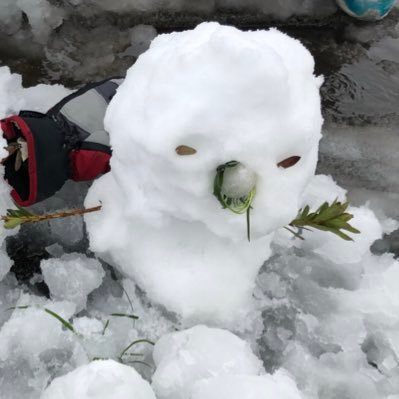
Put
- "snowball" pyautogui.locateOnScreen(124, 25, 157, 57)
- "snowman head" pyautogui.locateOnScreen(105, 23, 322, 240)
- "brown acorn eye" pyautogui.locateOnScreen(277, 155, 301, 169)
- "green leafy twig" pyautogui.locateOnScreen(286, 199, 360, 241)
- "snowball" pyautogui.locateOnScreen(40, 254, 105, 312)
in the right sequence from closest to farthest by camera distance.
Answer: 1. "snowman head" pyautogui.locateOnScreen(105, 23, 322, 240)
2. "brown acorn eye" pyautogui.locateOnScreen(277, 155, 301, 169)
3. "green leafy twig" pyautogui.locateOnScreen(286, 199, 360, 241)
4. "snowball" pyautogui.locateOnScreen(40, 254, 105, 312)
5. "snowball" pyautogui.locateOnScreen(124, 25, 157, 57)

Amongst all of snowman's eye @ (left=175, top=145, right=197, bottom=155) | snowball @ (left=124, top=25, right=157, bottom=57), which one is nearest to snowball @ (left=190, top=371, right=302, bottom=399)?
snowman's eye @ (left=175, top=145, right=197, bottom=155)

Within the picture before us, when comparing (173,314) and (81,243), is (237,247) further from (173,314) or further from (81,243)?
(81,243)

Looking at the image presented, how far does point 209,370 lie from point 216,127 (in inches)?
20.7

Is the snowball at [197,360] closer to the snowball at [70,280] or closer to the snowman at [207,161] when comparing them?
the snowman at [207,161]

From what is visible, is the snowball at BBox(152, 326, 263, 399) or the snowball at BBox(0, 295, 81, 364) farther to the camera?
the snowball at BBox(0, 295, 81, 364)

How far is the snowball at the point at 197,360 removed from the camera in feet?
3.80

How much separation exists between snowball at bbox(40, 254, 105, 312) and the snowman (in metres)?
0.14

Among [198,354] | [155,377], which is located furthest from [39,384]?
[198,354]

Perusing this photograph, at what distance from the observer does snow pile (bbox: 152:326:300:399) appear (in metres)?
1.07

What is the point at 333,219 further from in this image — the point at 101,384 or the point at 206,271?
the point at 101,384

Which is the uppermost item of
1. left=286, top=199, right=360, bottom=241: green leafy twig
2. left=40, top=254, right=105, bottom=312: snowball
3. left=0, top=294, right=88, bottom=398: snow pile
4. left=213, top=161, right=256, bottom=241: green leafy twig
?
left=213, top=161, right=256, bottom=241: green leafy twig

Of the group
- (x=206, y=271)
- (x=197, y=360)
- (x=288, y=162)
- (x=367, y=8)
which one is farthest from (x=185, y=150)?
(x=367, y=8)

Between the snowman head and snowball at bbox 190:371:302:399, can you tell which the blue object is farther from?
snowball at bbox 190:371:302:399

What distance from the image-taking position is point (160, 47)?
1.14 meters
